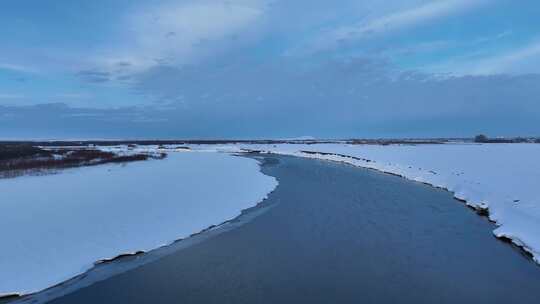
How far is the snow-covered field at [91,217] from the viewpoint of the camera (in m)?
8.34

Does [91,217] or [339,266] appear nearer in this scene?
[339,266]

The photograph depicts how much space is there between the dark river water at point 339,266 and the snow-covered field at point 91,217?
1.09 metres

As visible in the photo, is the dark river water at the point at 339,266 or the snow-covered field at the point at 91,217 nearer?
the dark river water at the point at 339,266

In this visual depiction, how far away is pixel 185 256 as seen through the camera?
9.74 metres

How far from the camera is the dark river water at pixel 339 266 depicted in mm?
7562

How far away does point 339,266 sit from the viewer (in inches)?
361

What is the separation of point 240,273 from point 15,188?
1415 centimetres

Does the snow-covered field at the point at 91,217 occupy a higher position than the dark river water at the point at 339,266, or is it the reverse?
the snow-covered field at the point at 91,217

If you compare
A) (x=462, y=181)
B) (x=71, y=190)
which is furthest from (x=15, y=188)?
(x=462, y=181)

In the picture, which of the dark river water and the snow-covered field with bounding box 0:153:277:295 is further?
the snow-covered field with bounding box 0:153:277:295

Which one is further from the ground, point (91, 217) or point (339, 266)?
point (91, 217)

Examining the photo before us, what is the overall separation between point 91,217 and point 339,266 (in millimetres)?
7753

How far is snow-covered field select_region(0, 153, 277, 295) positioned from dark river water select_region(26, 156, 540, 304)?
1089 millimetres

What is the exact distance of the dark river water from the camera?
298 inches
